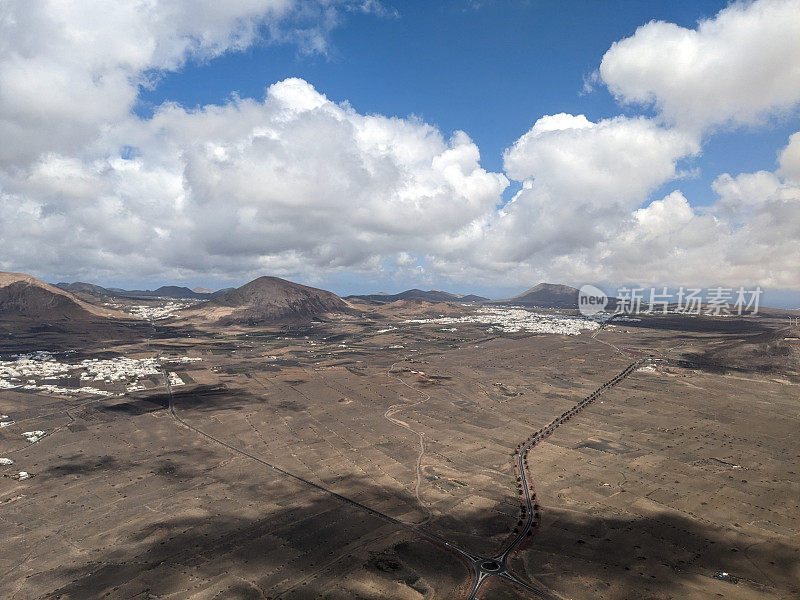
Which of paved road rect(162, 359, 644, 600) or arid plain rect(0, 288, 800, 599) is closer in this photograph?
paved road rect(162, 359, 644, 600)

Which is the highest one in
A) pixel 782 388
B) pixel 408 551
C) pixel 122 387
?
pixel 782 388

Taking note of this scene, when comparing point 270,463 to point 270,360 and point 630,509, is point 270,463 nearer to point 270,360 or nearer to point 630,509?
point 630,509

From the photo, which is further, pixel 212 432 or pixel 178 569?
pixel 212 432

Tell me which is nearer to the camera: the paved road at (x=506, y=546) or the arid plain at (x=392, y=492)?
the paved road at (x=506, y=546)

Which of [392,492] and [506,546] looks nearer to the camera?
[506,546]

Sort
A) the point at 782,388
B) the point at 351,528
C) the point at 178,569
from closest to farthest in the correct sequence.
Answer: the point at 178,569, the point at 351,528, the point at 782,388


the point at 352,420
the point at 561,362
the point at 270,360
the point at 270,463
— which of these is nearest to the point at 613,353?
the point at 561,362

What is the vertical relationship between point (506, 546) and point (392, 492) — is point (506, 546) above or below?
above

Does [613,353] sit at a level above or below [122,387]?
above
